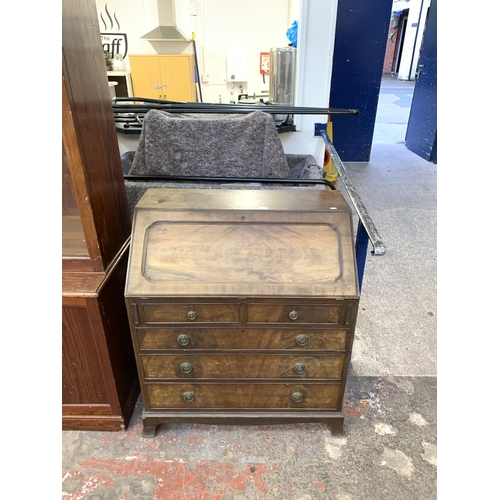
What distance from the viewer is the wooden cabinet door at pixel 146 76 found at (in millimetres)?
4992

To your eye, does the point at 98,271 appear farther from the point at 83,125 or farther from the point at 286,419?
the point at 286,419

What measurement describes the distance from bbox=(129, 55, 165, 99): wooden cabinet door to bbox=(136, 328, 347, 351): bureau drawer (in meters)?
4.78

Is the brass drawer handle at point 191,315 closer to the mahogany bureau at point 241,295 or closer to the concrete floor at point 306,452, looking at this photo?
the mahogany bureau at point 241,295

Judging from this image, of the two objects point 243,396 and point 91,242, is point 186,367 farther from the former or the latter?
point 91,242

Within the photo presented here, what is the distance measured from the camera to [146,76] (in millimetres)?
5109

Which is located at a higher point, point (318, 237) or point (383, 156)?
point (318, 237)

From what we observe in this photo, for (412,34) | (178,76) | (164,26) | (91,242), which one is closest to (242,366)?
(91,242)

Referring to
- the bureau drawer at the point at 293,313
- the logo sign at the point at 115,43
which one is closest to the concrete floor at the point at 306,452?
the bureau drawer at the point at 293,313

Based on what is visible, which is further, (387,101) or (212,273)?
(387,101)

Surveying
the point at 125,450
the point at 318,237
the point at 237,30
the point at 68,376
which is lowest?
the point at 125,450

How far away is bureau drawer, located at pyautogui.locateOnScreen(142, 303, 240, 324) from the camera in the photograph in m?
1.21

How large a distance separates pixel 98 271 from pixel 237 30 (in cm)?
521

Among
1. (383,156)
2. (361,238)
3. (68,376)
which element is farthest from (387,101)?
(68,376)
